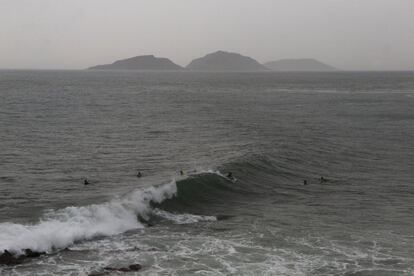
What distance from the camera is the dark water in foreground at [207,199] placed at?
27.2 meters

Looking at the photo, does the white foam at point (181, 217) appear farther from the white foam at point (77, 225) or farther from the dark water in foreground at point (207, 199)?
the white foam at point (77, 225)

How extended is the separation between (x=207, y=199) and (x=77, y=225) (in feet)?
41.1

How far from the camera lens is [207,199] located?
134 feet

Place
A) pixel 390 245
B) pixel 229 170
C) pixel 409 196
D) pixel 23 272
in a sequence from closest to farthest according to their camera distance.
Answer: pixel 23 272 < pixel 390 245 < pixel 409 196 < pixel 229 170

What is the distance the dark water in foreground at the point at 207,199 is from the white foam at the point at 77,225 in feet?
0.28

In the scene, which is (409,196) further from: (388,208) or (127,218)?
(127,218)

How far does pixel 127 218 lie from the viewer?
3388 centimetres

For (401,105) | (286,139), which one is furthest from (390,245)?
(401,105)

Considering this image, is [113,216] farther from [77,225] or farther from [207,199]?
[207,199]

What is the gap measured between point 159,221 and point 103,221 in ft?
13.6

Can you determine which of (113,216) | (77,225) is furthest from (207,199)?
(77,225)

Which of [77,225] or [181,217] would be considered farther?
[181,217]

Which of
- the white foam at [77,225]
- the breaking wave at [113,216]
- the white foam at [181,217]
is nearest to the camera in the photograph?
the white foam at [77,225]

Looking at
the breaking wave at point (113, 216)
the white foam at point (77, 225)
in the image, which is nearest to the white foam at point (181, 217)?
the breaking wave at point (113, 216)
